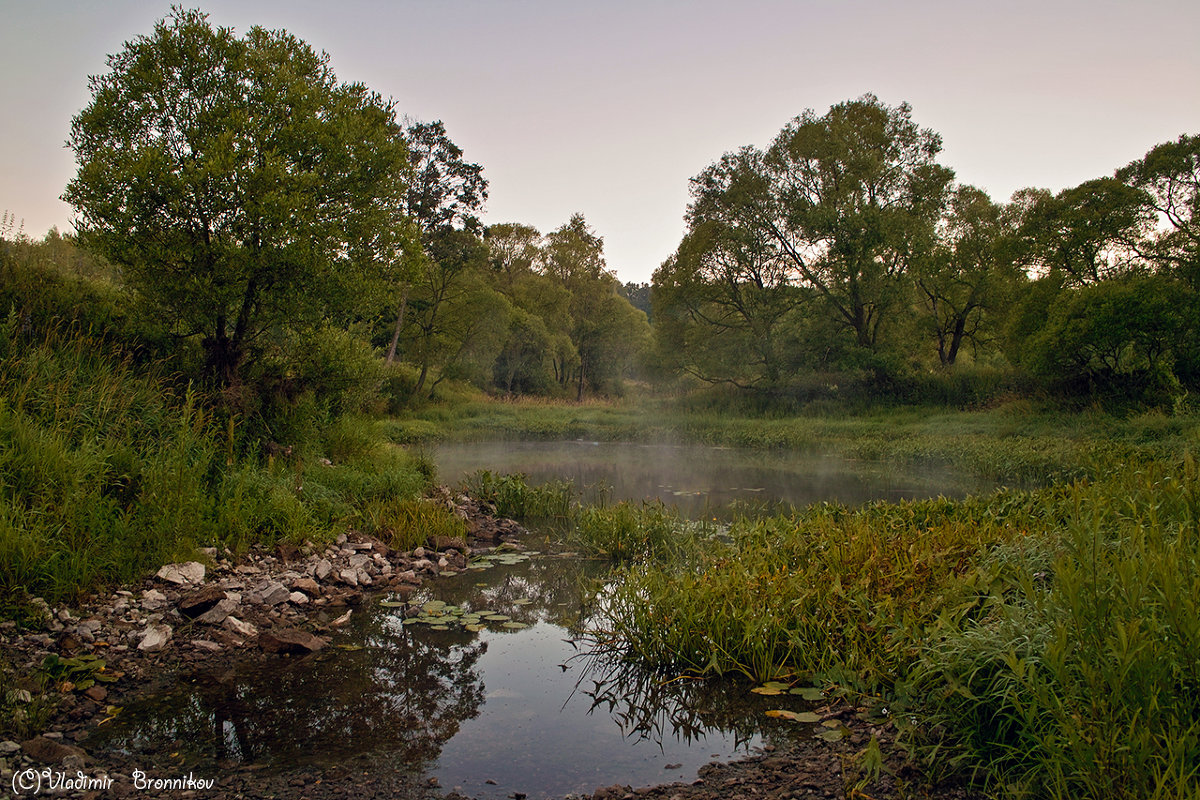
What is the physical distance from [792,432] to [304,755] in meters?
20.7

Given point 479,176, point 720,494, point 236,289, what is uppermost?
point 479,176

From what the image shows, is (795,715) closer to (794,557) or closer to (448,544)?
(794,557)

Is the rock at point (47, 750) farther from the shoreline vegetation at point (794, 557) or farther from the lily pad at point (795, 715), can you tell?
the lily pad at point (795, 715)

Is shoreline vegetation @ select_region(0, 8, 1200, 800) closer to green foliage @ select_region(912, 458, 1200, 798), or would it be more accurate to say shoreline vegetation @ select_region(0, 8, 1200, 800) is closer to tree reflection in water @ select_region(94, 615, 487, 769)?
green foliage @ select_region(912, 458, 1200, 798)

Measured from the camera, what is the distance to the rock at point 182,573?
5.97 m

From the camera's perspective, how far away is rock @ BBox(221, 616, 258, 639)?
548 cm

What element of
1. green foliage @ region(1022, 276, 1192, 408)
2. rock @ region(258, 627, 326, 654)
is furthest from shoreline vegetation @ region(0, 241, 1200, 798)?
green foliage @ region(1022, 276, 1192, 408)

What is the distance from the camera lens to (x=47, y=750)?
3.48 m

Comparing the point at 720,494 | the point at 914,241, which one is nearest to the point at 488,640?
the point at 720,494

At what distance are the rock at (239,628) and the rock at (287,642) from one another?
171mm

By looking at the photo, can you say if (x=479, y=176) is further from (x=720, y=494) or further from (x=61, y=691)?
(x=61, y=691)

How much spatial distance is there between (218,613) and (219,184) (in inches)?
225

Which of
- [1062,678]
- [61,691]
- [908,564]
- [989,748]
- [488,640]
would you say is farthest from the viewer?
[488,640]

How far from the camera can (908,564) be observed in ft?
17.1
